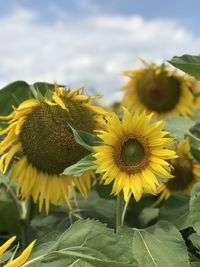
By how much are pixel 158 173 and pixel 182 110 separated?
1.57 m

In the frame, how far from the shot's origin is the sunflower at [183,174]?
1644 millimetres

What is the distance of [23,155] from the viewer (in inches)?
58.7

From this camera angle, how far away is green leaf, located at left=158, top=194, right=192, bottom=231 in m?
1.32

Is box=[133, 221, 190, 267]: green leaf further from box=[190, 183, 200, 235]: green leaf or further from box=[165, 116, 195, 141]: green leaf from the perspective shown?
box=[165, 116, 195, 141]: green leaf

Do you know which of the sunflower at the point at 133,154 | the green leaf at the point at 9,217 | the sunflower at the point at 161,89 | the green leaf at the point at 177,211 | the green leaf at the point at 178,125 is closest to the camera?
the sunflower at the point at 133,154

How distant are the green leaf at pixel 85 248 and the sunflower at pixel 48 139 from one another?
375 mm

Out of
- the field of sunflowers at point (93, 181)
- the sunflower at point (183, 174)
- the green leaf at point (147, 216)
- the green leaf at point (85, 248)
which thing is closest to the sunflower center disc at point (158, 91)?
the field of sunflowers at point (93, 181)

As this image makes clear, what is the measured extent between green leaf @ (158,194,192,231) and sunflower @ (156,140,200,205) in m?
0.18

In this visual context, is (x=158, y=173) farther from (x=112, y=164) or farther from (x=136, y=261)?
(x=136, y=261)

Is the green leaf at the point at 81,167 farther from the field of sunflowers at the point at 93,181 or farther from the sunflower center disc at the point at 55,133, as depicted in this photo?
the sunflower center disc at the point at 55,133

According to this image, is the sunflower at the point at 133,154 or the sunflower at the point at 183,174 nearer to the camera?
the sunflower at the point at 133,154

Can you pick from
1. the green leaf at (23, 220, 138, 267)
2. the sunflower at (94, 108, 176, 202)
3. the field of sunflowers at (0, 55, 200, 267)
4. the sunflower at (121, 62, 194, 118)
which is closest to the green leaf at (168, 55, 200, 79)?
the field of sunflowers at (0, 55, 200, 267)

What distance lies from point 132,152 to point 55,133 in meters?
0.23

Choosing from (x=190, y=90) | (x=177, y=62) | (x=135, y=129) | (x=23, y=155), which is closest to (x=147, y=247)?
(x=135, y=129)
